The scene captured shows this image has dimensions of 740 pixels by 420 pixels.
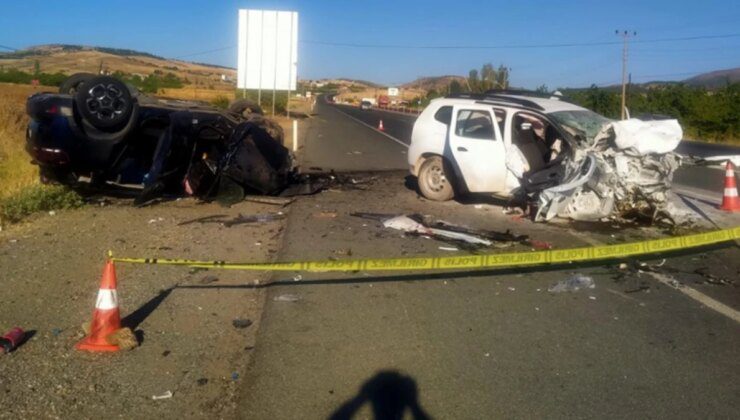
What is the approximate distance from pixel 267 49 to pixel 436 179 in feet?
104

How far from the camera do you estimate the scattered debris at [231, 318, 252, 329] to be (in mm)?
6048

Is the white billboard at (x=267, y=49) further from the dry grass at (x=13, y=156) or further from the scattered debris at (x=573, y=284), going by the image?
the scattered debris at (x=573, y=284)

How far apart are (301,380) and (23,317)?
103 inches

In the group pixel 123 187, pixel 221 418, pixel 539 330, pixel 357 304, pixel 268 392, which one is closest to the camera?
pixel 221 418

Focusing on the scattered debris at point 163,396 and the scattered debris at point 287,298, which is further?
the scattered debris at point 287,298

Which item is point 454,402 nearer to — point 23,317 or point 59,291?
point 23,317

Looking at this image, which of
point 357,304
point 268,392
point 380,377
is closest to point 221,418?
point 268,392

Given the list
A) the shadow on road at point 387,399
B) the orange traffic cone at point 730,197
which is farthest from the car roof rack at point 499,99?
the shadow on road at point 387,399

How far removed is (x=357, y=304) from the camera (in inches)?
264

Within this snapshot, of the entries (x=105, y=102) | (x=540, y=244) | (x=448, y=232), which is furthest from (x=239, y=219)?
(x=540, y=244)

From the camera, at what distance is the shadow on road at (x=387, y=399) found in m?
4.37

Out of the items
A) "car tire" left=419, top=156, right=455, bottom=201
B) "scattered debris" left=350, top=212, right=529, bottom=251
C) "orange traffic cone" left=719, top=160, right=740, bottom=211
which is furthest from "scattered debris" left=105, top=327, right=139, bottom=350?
"orange traffic cone" left=719, top=160, right=740, bottom=211

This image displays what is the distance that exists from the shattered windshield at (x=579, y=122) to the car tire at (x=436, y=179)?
210 cm

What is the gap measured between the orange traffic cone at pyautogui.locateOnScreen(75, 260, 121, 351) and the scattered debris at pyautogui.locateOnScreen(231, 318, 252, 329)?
3.12 ft
